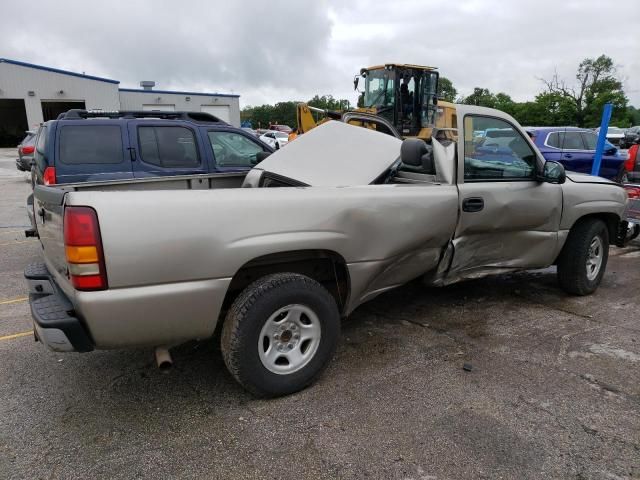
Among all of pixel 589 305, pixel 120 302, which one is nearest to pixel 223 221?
pixel 120 302

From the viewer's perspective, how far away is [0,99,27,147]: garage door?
41.3 meters

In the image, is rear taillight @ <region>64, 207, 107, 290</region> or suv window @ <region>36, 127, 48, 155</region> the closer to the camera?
rear taillight @ <region>64, 207, 107, 290</region>

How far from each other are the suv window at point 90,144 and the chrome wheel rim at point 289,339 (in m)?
4.22

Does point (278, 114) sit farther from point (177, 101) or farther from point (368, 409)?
point (368, 409)

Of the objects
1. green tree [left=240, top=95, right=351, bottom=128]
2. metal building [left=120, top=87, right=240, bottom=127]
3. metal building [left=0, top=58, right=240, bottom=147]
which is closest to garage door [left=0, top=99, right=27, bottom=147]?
metal building [left=0, top=58, right=240, bottom=147]

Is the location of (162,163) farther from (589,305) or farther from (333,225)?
(589,305)

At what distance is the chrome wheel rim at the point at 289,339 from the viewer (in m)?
3.00

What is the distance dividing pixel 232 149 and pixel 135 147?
1.35m

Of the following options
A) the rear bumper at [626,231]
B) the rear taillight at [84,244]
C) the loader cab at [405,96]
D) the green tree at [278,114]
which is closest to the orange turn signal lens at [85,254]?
the rear taillight at [84,244]

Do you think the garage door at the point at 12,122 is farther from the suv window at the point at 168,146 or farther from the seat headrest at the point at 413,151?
the seat headrest at the point at 413,151

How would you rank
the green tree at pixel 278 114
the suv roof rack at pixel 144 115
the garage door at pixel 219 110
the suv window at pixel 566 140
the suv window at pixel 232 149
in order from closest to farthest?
1. the suv roof rack at pixel 144 115
2. the suv window at pixel 232 149
3. the suv window at pixel 566 140
4. the garage door at pixel 219 110
5. the green tree at pixel 278 114

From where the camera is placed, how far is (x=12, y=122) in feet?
144

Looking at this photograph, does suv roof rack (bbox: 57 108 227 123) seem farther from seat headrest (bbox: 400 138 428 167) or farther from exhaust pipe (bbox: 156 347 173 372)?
exhaust pipe (bbox: 156 347 173 372)

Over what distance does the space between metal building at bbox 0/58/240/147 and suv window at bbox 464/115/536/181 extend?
37819mm
